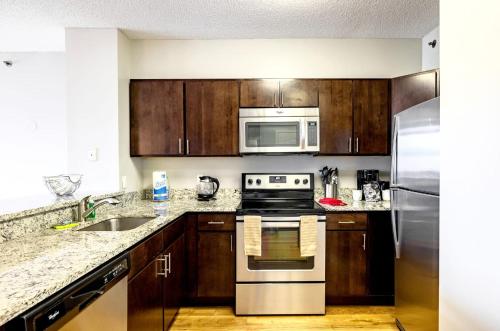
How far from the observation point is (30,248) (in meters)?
1.49

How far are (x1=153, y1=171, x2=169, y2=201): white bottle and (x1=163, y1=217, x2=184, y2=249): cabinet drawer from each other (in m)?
0.64

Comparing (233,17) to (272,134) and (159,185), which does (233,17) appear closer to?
(272,134)

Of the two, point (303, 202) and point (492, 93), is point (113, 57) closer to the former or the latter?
point (303, 202)

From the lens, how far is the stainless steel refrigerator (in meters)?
1.77

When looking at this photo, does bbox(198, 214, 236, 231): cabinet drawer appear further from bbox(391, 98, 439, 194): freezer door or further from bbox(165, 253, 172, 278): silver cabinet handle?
bbox(391, 98, 439, 194): freezer door

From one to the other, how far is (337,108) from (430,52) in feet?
3.54

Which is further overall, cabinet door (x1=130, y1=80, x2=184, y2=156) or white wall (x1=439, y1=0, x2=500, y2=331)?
cabinet door (x1=130, y1=80, x2=184, y2=156)

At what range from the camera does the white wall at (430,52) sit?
3.01 meters

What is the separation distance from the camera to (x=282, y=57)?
3303 mm

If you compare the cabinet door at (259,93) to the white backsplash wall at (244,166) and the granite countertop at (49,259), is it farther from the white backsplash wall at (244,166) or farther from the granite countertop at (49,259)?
the granite countertop at (49,259)

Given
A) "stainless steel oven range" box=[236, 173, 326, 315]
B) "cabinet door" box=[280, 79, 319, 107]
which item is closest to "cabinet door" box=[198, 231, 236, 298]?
"stainless steel oven range" box=[236, 173, 326, 315]

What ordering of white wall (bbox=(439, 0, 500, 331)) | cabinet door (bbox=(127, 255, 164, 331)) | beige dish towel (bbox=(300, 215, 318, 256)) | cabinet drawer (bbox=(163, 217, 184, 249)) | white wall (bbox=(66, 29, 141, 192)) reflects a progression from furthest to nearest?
1. white wall (bbox=(66, 29, 141, 192))
2. beige dish towel (bbox=(300, 215, 318, 256))
3. cabinet drawer (bbox=(163, 217, 184, 249))
4. cabinet door (bbox=(127, 255, 164, 331))
5. white wall (bbox=(439, 0, 500, 331))

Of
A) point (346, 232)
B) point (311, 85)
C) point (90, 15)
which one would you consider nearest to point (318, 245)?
point (346, 232)

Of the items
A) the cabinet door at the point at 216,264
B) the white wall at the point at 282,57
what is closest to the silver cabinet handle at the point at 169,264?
the cabinet door at the point at 216,264
